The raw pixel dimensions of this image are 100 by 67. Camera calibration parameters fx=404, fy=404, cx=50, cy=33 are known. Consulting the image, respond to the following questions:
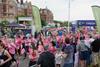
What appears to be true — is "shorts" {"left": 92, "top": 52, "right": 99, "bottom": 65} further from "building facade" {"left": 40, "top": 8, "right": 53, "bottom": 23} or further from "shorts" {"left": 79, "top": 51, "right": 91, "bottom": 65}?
"building facade" {"left": 40, "top": 8, "right": 53, "bottom": 23}

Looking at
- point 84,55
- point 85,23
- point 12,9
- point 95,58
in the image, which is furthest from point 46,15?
point 95,58

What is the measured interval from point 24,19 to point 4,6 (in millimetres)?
23971

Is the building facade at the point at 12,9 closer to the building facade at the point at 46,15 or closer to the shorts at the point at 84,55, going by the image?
the building facade at the point at 46,15

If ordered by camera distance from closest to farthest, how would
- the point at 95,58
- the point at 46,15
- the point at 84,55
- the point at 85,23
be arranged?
the point at 95,58 < the point at 84,55 < the point at 85,23 < the point at 46,15

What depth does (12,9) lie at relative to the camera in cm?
14775

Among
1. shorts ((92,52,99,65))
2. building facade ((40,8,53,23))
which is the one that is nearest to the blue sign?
shorts ((92,52,99,65))

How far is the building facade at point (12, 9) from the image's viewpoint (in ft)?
444

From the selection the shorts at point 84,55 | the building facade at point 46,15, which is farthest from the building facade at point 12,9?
the shorts at point 84,55

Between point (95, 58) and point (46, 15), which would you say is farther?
point (46, 15)

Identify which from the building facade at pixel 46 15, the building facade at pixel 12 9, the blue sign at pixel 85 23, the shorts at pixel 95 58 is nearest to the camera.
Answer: the shorts at pixel 95 58

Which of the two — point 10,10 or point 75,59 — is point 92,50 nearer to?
point 75,59

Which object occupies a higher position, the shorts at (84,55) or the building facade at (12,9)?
the building facade at (12,9)

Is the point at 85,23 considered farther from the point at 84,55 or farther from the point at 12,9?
the point at 12,9

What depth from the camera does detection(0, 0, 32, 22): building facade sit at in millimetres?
135238
